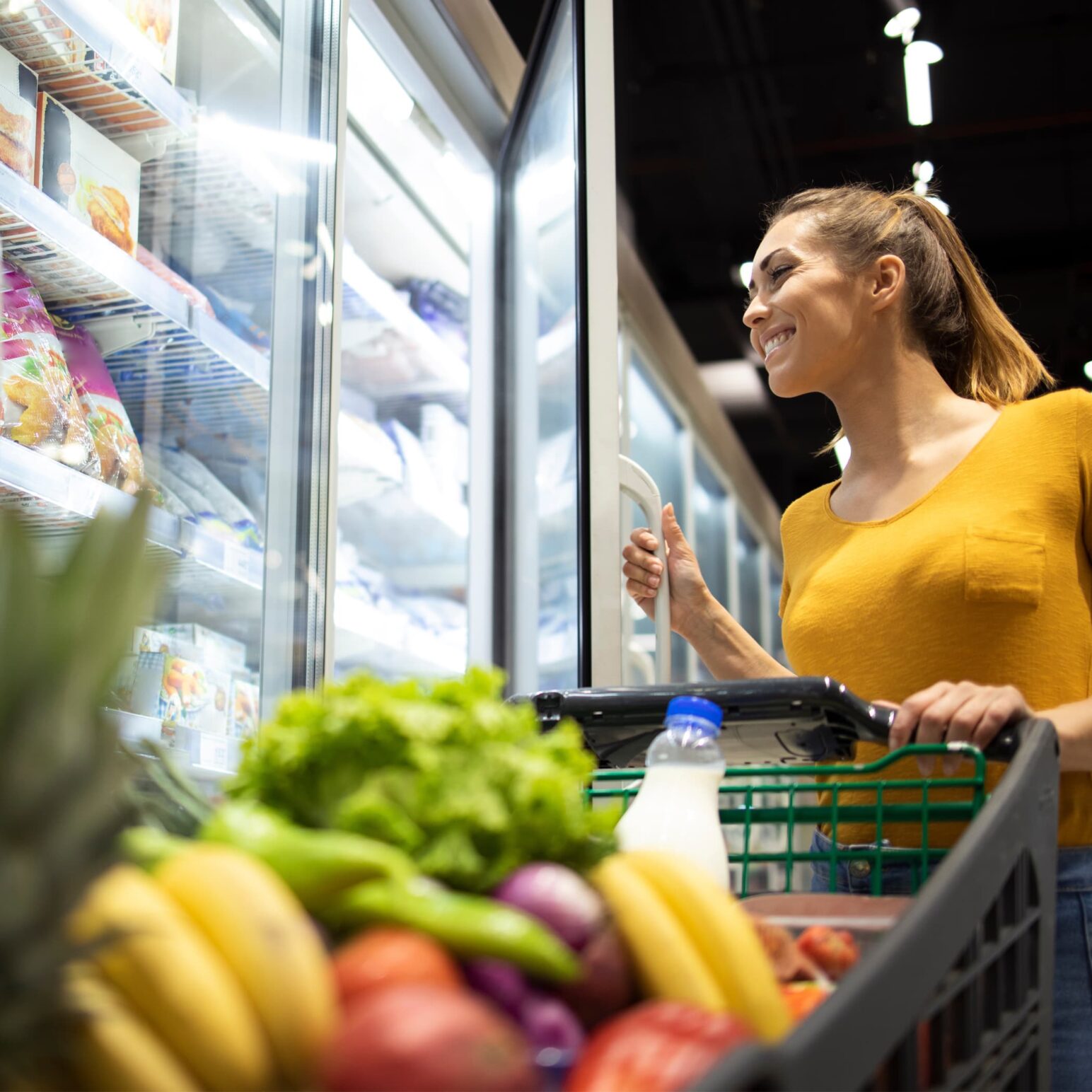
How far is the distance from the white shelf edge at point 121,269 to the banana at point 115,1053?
4.31 ft

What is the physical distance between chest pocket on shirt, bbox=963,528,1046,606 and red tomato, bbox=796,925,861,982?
0.75m

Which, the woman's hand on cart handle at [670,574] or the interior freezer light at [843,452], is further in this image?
the interior freezer light at [843,452]

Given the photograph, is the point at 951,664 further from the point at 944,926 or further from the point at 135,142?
the point at 135,142

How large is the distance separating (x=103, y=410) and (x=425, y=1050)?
5.26 feet

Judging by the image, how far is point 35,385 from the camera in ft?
5.57

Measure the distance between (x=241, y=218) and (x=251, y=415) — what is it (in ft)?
1.11

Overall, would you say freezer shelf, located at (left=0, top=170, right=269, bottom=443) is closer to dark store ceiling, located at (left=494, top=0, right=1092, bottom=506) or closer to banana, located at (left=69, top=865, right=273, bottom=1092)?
banana, located at (left=69, top=865, right=273, bottom=1092)

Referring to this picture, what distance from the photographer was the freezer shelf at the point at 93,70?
1.70m

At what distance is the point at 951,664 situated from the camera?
4.77 feet

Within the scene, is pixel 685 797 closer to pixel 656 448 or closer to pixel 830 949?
pixel 830 949

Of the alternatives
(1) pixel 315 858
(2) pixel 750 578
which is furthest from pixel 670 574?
(2) pixel 750 578

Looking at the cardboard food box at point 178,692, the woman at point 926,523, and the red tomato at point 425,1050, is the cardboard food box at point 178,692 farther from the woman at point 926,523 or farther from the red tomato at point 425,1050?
the red tomato at point 425,1050

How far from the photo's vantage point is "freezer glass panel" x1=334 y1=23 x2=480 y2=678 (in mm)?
2850

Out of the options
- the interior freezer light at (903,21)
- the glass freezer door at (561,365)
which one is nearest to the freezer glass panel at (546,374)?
the glass freezer door at (561,365)
